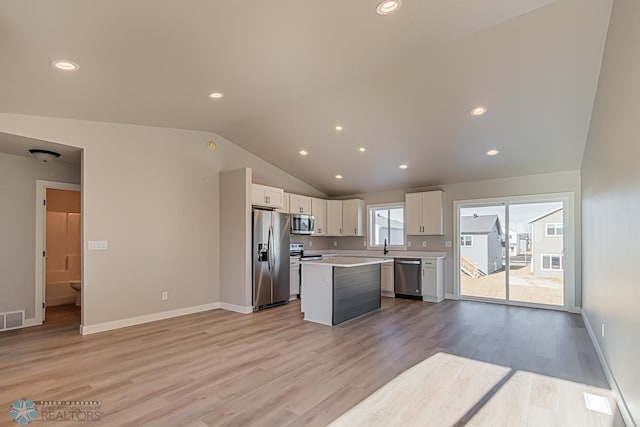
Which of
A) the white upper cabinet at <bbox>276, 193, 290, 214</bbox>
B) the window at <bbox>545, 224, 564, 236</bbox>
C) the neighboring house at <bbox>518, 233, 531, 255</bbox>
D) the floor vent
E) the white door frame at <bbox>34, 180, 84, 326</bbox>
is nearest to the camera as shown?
the floor vent

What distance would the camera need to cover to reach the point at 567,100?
12.5 ft

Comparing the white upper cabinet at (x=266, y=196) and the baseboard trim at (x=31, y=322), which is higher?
the white upper cabinet at (x=266, y=196)

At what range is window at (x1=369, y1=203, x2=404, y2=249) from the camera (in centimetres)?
758

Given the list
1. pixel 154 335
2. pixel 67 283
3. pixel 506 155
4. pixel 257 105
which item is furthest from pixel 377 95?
pixel 67 283

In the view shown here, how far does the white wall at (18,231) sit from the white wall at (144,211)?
0.10 m

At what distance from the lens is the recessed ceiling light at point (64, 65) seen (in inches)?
113

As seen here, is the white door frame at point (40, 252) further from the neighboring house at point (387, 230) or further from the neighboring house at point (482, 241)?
the neighboring house at point (482, 241)

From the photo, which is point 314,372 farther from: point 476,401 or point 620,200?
point 620,200

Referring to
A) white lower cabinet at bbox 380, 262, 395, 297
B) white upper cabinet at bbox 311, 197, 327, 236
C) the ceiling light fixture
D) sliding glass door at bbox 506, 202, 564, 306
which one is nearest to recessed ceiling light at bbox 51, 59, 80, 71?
the ceiling light fixture

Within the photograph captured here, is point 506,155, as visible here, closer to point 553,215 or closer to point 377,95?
point 553,215

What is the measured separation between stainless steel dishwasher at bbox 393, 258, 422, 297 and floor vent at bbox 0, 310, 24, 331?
629 cm

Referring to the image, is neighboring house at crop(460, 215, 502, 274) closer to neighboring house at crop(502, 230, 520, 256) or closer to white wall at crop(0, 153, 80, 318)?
neighboring house at crop(502, 230, 520, 256)

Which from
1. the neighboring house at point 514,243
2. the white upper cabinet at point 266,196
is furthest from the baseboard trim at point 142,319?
the neighboring house at point 514,243

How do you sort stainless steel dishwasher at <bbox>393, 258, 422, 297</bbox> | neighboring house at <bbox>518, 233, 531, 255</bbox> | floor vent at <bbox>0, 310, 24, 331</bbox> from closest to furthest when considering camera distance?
floor vent at <bbox>0, 310, 24, 331</bbox>, neighboring house at <bbox>518, 233, 531, 255</bbox>, stainless steel dishwasher at <bbox>393, 258, 422, 297</bbox>
